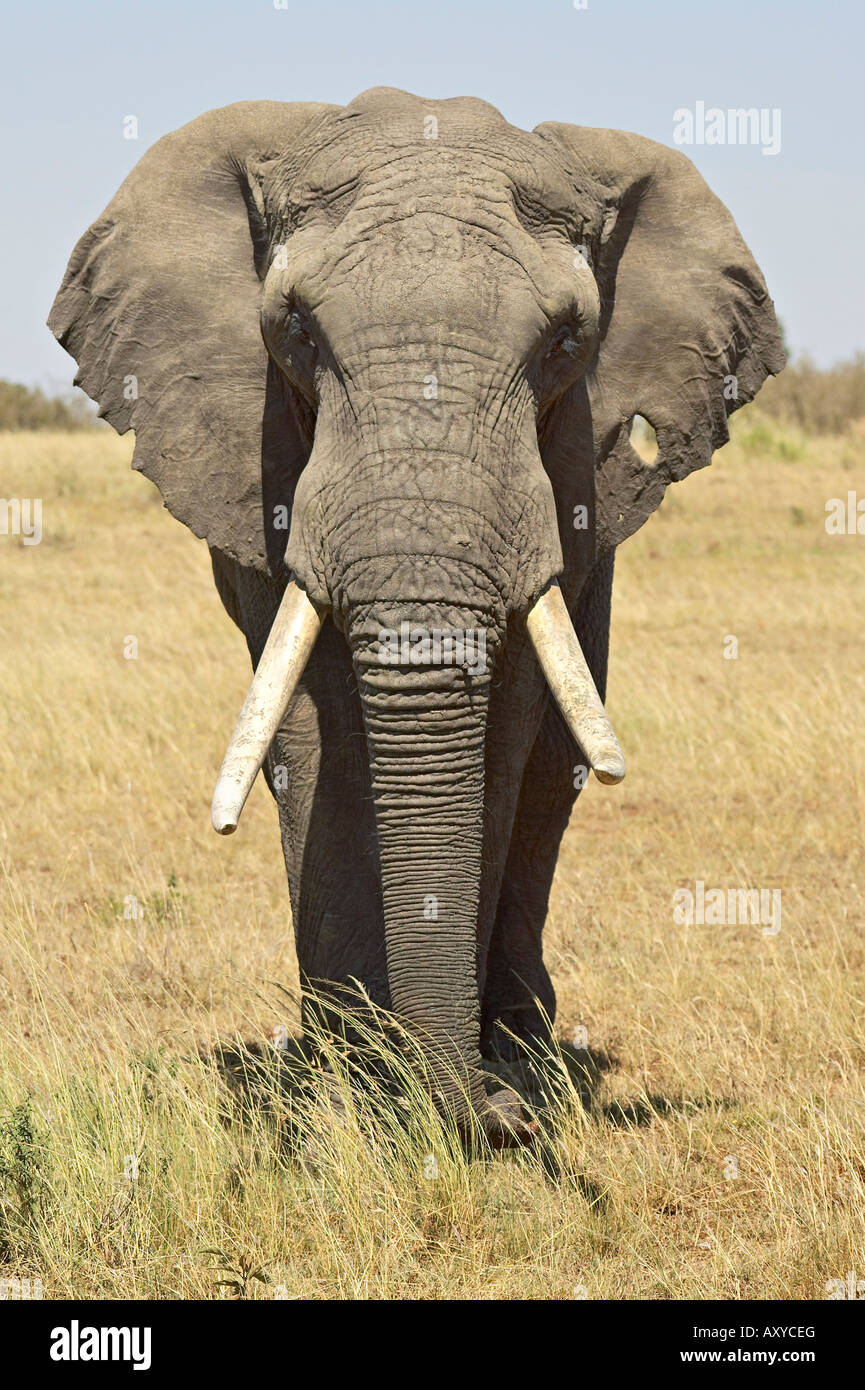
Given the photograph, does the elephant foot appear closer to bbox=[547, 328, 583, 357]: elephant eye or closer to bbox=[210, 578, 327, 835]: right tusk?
bbox=[210, 578, 327, 835]: right tusk

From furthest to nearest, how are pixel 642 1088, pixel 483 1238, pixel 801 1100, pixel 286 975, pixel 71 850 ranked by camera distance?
pixel 71 850, pixel 286 975, pixel 642 1088, pixel 801 1100, pixel 483 1238

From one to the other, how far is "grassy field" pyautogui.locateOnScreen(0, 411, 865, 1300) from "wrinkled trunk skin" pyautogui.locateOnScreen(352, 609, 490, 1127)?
0.89 feet

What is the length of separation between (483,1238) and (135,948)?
10.9 ft

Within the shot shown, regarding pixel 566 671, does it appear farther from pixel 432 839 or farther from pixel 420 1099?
pixel 420 1099

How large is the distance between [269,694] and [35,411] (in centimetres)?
3489

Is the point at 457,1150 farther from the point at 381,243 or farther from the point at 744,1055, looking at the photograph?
the point at 381,243

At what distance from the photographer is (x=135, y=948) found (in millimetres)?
7918

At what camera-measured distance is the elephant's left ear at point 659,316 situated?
5.78 meters

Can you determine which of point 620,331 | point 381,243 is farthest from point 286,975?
point 381,243

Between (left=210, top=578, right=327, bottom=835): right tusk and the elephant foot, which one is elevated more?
(left=210, top=578, right=327, bottom=835): right tusk

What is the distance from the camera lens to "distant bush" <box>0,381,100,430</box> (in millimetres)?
37531

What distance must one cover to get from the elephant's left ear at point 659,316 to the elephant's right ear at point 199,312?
1.09 m
